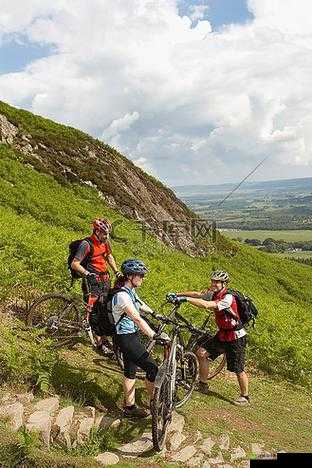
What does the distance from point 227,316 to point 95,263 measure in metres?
3.39

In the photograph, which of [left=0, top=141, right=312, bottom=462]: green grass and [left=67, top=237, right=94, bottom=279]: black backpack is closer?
[left=0, top=141, right=312, bottom=462]: green grass

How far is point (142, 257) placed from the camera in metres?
25.7

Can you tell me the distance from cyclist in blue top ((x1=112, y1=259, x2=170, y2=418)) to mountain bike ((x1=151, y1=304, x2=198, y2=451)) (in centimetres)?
30

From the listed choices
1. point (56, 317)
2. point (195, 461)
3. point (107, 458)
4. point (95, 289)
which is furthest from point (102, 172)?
point (107, 458)

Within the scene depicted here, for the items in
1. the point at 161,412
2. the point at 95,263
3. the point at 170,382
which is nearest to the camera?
the point at 161,412

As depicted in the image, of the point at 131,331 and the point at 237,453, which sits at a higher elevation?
the point at 131,331

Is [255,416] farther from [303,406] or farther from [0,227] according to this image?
[0,227]

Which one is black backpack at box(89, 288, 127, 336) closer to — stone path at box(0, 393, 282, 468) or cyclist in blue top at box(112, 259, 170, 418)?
cyclist in blue top at box(112, 259, 170, 418)

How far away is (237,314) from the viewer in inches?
436

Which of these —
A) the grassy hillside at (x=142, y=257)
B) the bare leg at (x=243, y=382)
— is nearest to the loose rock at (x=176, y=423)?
the bare leg at (x=243, y=382)

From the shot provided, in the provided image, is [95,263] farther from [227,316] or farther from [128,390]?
[128,390]

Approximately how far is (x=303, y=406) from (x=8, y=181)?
2167 cm

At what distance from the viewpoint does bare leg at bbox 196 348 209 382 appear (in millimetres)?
11672

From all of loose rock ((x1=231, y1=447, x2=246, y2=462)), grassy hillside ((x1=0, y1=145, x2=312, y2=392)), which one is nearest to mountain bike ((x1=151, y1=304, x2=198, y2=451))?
loose rock ((x1=231, y1=447, x2=246, y2=462))
